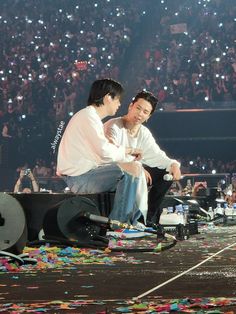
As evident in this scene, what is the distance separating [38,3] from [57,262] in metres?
12.6

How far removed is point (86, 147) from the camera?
332cm

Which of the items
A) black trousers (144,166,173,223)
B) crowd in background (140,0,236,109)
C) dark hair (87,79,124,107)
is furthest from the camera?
crowd in background (140,0,236,109)

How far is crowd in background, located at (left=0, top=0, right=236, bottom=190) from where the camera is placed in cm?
1123

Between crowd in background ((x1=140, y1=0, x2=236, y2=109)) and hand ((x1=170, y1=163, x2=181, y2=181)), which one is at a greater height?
crowd in background ((x1=140, y1=0, x2=236, y2=109))

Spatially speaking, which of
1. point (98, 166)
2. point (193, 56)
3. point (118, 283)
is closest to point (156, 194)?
point (98, 166)

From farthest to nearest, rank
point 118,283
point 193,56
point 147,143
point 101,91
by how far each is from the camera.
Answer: point 193,56
point 147,143
point 101,91
point 118,283

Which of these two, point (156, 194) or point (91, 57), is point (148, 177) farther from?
point (91, 57)

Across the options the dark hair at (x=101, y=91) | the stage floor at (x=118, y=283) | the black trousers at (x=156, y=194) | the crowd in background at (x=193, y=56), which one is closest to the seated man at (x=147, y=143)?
the black trousers at (x=156, y=194)

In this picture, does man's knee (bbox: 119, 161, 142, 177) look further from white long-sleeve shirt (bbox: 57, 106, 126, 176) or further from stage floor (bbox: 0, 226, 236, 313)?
stage floor (bbox: 0, 226, 236, 313)

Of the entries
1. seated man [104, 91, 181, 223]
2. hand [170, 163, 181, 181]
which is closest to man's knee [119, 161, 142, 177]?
seated man [104, 91, 181, 223]

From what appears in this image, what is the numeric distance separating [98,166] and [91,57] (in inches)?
373

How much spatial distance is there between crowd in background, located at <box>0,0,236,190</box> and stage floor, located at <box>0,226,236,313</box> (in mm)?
8557

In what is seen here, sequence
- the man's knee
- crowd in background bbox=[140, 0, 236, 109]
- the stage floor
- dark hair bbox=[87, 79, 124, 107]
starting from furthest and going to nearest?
crowd in background bbox=[140, 0, 236, 109] → dark hair bbox=[87, 79, 124, 107] → the man's knee → the stage floor

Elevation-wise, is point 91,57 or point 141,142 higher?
point 91,57
